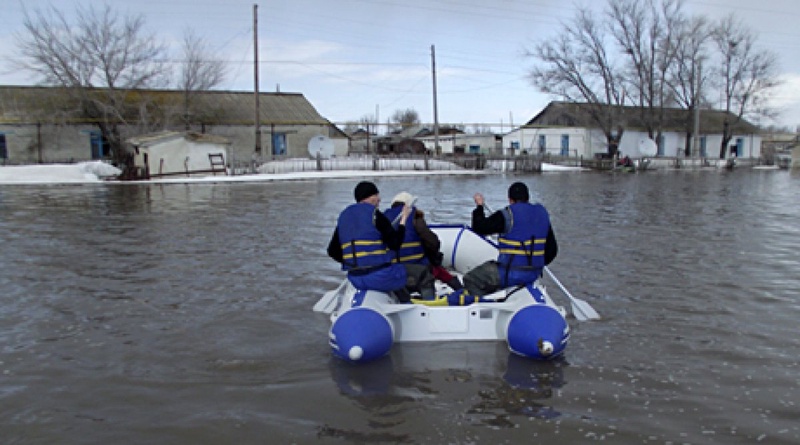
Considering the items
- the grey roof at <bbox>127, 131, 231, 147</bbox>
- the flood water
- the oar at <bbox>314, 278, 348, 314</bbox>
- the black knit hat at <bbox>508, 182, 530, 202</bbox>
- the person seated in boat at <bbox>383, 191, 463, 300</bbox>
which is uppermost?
the grey roof at <bbox>127, 131, 231, 147</bbox>

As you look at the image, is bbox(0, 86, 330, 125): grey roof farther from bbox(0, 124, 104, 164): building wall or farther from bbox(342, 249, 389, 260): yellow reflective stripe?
bbox(342, 249, 389, 260): yellow reflective stripe

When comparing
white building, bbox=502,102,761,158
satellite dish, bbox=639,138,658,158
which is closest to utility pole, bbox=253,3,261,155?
white building, bbox=502,102,761,158

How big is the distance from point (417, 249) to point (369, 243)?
904 mm

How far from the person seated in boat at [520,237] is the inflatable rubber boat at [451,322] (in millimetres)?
146

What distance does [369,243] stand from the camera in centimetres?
581

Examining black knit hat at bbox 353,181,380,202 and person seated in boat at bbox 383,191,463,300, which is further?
person seated in boat at bbox 383,191,463,300

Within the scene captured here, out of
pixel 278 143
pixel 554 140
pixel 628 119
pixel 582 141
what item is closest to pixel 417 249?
pixel 278 143

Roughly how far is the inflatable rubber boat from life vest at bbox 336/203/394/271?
0.30m

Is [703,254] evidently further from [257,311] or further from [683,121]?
[683,121]

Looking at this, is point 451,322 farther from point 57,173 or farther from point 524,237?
point 57,173

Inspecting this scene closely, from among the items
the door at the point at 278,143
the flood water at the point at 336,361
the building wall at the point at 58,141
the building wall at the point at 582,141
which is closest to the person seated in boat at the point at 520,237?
the flood water at the point at 336,361

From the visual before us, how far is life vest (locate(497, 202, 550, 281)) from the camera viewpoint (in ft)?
19.6

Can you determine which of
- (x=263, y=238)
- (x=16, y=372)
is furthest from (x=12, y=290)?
(x=263, y=238)

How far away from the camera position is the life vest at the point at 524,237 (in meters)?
5.98
